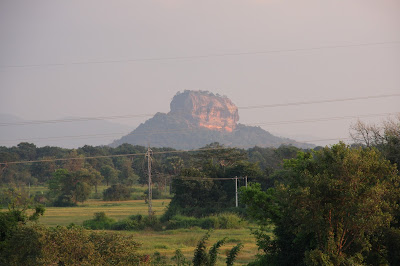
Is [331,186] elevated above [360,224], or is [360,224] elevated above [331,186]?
[331,186]

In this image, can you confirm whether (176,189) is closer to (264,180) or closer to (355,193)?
(264,180)

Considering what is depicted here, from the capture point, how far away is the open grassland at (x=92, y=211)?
161 ft

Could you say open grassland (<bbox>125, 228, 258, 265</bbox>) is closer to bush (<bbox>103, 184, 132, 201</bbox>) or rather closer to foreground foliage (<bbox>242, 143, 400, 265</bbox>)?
foreground foliage (<bbox>242, 143, 400, 265</bbox>)

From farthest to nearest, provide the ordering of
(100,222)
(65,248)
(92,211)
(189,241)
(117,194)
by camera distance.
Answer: (117,194) < (92,211) < (100,222) < (189,241) < (65,248)

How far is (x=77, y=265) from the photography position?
15.7 meters

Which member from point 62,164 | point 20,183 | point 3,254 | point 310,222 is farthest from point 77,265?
point 62,164

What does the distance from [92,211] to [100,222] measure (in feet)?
33.3

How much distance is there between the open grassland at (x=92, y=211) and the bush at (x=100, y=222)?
106 cm

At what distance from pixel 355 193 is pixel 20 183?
251ft

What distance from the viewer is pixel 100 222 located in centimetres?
4647

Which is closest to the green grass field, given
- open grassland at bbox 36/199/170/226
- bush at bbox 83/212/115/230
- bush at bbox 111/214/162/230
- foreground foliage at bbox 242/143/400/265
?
open grassland at bbox 36/199/170/226

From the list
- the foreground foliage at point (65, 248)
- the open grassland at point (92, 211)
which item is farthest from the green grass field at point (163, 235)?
the foreground foliage at point (65, 248)

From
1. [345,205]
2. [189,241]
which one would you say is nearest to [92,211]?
[189,241]

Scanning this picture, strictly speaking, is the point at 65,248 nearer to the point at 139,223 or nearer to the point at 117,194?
the point at 139,223
